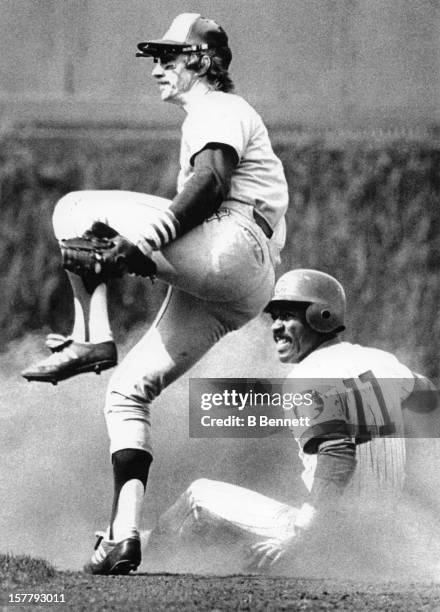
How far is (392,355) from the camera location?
34.4ft

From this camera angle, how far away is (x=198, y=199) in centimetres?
988

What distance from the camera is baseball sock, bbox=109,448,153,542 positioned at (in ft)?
32.6

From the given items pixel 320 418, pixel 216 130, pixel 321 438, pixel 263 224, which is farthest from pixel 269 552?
pixel 216 130

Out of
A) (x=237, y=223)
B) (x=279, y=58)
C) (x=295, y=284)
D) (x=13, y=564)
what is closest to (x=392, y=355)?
(x=295, y=284)

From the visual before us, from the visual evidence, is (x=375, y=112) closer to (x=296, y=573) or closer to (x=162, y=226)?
(x=162, y=226)

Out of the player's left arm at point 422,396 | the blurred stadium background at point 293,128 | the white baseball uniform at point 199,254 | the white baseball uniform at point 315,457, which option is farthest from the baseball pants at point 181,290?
the player's left arm at point 422,396

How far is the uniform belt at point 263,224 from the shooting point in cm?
1016

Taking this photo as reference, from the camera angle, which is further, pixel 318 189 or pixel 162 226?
pixel 318 189

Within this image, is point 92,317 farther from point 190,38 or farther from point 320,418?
point 190,38

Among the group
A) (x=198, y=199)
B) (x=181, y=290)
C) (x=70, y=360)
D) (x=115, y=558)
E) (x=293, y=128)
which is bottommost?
(x=115, y=558)

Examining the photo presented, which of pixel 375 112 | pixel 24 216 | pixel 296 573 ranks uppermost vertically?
pixel 375 112

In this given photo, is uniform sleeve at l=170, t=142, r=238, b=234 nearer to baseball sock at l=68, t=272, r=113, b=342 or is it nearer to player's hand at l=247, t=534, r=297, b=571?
baseball sock at l=68, t=272, r=113, b=342

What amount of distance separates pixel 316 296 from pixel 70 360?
6.18 ft

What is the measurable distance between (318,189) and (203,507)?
2.57 metres
